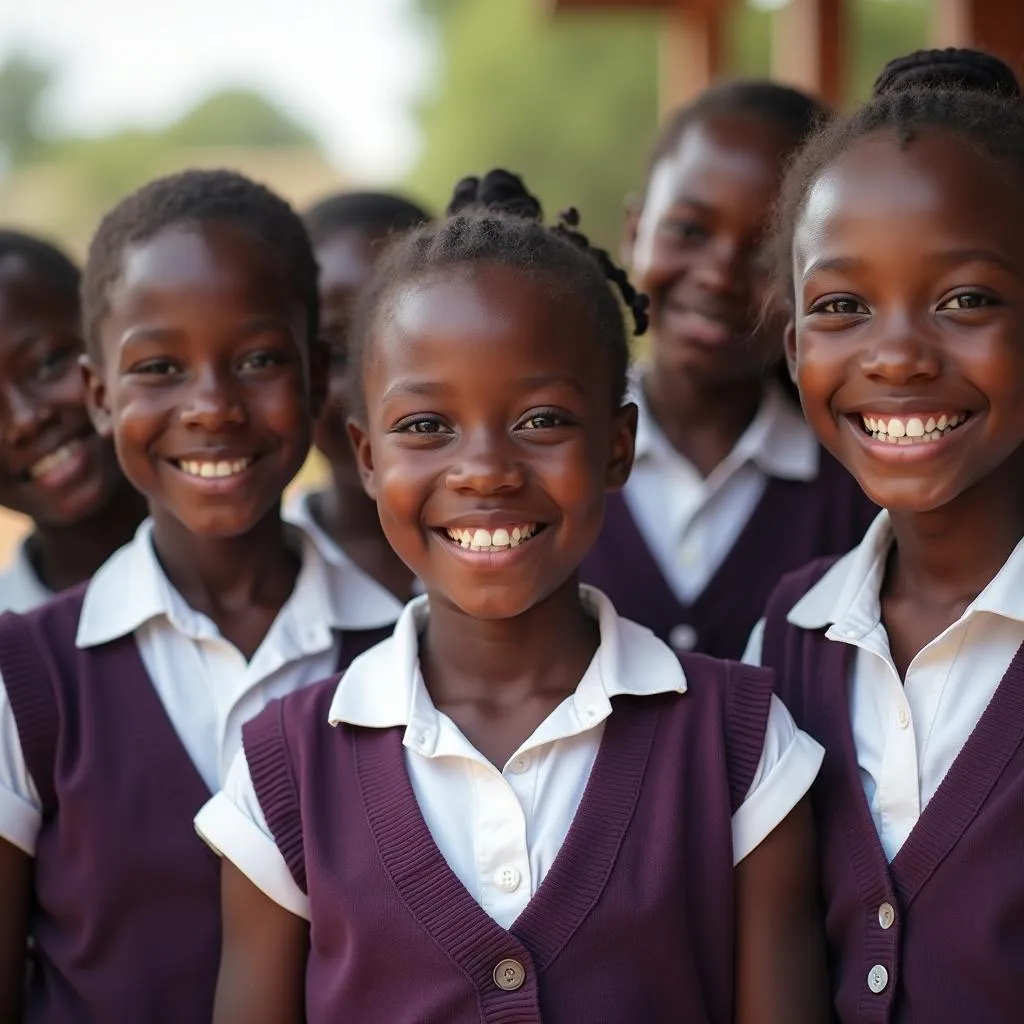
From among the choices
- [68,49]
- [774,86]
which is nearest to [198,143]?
[68,49]

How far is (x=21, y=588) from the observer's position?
262 cm

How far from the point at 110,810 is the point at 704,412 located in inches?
51.8

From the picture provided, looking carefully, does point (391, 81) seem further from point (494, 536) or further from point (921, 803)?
point (921, 803)

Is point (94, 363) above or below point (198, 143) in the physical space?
below

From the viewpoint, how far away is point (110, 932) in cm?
195

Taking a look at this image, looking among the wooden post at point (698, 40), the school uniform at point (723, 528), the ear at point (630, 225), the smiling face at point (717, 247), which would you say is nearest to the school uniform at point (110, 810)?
the school uniform at point (723, 528)

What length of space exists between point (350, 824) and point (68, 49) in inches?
1347

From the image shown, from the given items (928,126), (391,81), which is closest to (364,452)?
(928,126)

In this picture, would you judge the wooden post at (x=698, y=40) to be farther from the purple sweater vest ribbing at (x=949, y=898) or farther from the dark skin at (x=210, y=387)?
the purple sweater vest ribbing at (x=949, y=898)

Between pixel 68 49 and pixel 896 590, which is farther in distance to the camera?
pixel 68 49

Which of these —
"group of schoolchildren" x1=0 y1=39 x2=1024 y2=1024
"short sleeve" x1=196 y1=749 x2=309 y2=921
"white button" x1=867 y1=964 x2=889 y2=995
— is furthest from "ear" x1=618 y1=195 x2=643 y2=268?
"white button" x1=867 y1=964 x2=889 y2=995

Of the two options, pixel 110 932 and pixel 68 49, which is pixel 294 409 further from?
pixel 68 49

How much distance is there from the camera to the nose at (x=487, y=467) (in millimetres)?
1766

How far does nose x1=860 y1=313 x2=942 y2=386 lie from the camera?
5.65 ft
